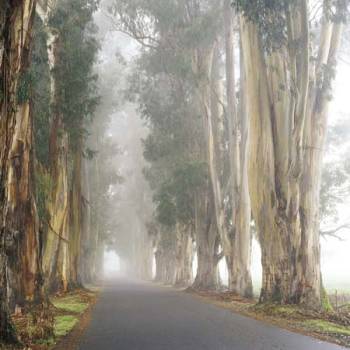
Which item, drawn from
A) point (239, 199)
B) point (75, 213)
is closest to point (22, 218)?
point (239, 199)

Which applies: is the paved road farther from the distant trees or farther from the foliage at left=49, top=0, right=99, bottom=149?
the foliage at left=49, top=0, right=99, bottom=149

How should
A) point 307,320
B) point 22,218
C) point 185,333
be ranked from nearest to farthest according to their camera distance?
point 185,333 < point 307,320 < point 22,218

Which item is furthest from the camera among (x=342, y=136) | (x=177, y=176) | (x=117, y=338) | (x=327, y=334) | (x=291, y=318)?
(x=342, y=136)

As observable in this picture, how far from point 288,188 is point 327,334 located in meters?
5.33

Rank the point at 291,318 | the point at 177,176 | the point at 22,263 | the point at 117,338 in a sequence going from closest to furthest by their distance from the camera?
the point at 117,338
the point at 291,318
the point at 22,263
the point at 177,176

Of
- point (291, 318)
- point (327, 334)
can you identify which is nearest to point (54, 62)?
point (291, 318)

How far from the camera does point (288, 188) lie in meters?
14.6

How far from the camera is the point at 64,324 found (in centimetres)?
1130

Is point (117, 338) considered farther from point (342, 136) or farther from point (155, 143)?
point (342, 136)

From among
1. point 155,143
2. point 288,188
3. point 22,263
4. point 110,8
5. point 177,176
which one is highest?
point 110,8

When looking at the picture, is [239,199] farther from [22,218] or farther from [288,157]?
[22,218]

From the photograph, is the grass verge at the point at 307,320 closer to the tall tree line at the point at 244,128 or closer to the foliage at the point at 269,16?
the tall tree line at the point at 244,128

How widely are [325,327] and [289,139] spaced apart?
18.5 feet

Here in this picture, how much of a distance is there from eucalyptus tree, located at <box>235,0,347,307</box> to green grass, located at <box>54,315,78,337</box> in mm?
5625
